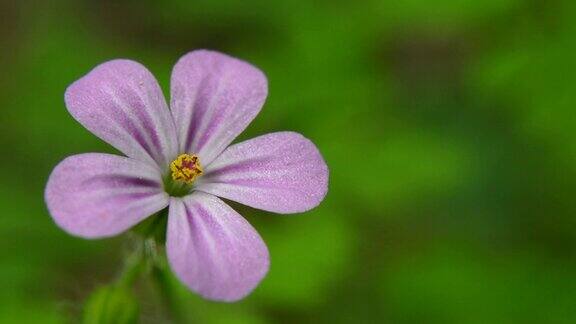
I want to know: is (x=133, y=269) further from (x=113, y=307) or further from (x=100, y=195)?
(x=100, y=195)

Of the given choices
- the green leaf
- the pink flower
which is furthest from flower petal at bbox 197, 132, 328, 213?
the green leaf

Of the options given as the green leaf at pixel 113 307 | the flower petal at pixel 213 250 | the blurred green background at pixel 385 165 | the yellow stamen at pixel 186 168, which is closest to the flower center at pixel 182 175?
the yellow stamen at pixel 186 168

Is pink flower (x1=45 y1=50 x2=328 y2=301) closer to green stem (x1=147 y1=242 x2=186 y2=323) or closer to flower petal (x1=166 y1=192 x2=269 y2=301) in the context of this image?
flower petal (x1=166 y1=192 x2=269 y2=301)

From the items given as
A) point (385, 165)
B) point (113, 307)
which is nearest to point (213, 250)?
point (113, 307)

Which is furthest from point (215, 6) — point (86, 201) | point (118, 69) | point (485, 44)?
point (86, 201)

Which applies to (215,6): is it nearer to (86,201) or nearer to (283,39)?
→ (283,39)

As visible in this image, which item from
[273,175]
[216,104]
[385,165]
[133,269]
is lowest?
[133,269]

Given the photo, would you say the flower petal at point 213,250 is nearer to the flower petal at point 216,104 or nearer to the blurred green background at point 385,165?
the flower petal at point 216,104

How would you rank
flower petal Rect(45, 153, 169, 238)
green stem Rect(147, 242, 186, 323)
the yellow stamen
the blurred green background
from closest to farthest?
flower petal Rect(45, 153, 169, 238), the yellow stamen, green stem Rect(147, 242, 186, 323), the blurred green background
